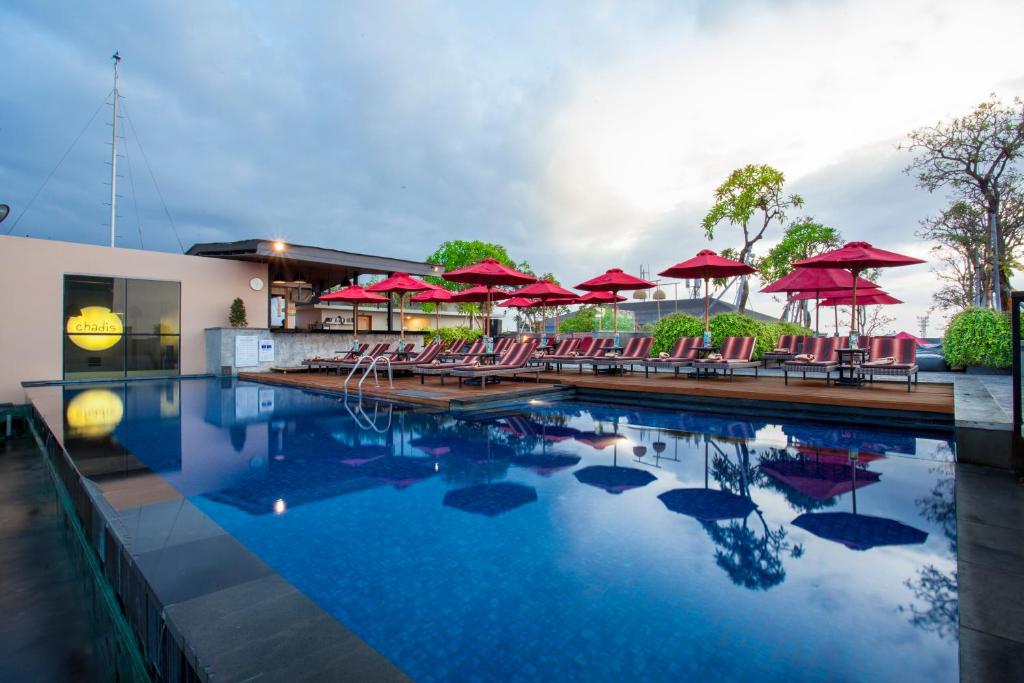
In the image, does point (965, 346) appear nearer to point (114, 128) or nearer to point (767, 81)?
point (767, 81)

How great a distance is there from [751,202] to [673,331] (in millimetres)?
8323

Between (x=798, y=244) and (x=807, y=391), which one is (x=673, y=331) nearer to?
(x=807, y=391)

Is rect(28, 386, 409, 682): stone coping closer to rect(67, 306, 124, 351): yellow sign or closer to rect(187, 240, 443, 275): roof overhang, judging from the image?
rect(187, 240, 443, 275): roof overhang

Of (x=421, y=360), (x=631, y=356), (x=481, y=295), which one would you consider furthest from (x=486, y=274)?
(x=631, y=356)

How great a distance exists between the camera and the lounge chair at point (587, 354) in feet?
35.3

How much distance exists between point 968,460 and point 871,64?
10.6m

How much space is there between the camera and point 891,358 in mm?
7828

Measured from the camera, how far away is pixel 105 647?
2.37 meters

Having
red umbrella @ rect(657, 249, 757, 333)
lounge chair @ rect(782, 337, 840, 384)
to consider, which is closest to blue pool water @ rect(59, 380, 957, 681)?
lounge chair @ rect(782, 337, 840, 384)

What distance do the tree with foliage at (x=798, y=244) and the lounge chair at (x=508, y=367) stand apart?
1211 centimetres

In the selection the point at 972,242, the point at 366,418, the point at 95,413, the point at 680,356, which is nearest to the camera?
the point at 366,418

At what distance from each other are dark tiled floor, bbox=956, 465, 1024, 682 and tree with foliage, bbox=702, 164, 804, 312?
15436 millimetres

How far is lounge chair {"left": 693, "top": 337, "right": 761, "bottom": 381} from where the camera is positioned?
28.9 feet

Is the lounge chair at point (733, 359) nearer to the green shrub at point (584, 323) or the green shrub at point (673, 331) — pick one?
the green shrub at point (673, 331)
